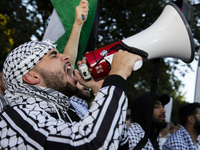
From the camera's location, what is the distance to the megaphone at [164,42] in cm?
137

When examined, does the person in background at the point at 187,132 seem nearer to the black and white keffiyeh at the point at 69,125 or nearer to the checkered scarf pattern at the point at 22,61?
the black and white keffiyeh at the point at 69,125

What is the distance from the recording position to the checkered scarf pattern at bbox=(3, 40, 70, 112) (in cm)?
133

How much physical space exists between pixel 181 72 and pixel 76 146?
257 inches

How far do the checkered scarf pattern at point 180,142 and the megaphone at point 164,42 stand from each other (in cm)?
179

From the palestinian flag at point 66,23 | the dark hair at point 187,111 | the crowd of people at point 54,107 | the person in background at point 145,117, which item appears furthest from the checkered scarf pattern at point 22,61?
the dark hair at point 187,111

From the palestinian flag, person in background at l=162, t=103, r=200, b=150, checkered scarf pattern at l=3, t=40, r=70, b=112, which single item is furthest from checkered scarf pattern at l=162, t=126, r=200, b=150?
checkered scarf pattern at l=3, t=40, r=70, b=112

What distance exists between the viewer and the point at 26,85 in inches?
54.5

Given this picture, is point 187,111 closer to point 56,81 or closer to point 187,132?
point 187,132

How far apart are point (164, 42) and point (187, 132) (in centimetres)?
218

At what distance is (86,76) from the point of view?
1.53 metres

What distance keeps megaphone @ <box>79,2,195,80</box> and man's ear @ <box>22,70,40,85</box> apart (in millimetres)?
388

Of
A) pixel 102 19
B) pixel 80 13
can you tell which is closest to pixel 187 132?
pixel 80 13

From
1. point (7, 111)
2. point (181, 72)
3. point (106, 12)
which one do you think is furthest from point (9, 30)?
point (7, 111)

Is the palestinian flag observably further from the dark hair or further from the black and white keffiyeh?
the dark hair
